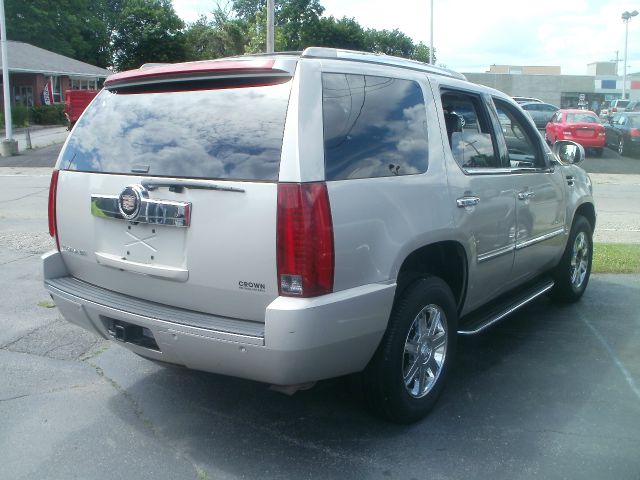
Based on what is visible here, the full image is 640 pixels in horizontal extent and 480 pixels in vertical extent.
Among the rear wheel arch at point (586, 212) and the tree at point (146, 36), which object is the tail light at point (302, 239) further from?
the tree at point (146, 36)

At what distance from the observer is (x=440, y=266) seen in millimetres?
4535

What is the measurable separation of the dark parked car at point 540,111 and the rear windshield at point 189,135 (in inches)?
1207

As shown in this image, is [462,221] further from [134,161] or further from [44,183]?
[44,183]

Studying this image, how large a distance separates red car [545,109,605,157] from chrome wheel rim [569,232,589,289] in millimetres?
19318

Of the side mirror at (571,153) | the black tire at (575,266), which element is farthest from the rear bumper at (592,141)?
the side mirror at (571,153)

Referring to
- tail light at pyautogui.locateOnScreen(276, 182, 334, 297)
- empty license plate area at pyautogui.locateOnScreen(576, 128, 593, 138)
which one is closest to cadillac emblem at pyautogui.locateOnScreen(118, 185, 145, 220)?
tail light at pyautogui.locateOnScreen(276, 182, 334, 297)

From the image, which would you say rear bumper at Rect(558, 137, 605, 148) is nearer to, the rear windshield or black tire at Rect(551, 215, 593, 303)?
black tire at Rect(551, 215, 593, 303)

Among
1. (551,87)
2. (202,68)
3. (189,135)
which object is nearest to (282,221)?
(189,135)

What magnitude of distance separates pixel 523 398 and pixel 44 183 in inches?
570

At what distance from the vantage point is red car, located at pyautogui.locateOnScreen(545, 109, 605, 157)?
25.2 metres

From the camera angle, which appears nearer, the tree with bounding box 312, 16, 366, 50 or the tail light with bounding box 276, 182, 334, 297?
the tail light with bounding box 276, 182, 334, 297

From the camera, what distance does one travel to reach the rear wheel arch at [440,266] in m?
4.05

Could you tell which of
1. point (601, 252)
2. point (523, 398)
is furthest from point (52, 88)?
point (523, 398)

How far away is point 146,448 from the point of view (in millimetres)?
3814
